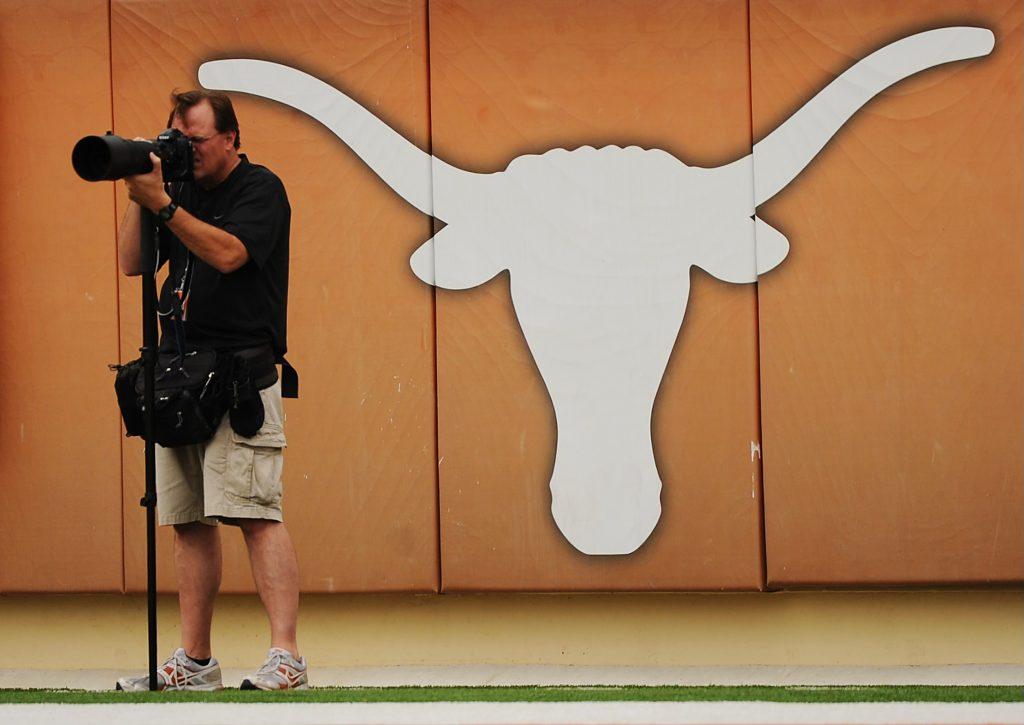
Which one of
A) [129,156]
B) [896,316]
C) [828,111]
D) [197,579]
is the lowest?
[197,579]

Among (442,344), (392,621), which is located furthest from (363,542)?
(442,344)

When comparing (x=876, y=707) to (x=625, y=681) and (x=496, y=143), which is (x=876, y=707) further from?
(x=496, y=143)

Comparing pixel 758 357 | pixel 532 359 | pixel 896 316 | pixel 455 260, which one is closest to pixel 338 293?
pixel 455 260

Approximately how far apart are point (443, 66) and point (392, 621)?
1.87 meters

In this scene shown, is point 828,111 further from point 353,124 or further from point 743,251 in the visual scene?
point 353,124

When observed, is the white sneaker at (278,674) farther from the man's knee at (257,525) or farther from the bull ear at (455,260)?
the bull ear at (455,260)

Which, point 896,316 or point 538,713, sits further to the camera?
point 896,316

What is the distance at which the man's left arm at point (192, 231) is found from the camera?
3.27 meters

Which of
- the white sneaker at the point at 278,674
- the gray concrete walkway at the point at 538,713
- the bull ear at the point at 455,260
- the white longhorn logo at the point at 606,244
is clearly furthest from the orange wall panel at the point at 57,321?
the gray concrete walkway at the point at 538,713

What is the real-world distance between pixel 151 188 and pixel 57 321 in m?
1.76

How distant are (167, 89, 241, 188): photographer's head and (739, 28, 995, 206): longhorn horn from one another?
183 centimetres

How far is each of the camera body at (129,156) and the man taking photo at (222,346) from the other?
Answer: 50 millimetres

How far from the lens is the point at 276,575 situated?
345cm

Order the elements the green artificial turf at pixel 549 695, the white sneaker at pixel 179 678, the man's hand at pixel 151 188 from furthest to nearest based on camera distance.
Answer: the white sneaker at pixel 179 678 → the man's hand at pixel 151 188 → the green artificial turf at pixel 549 695
